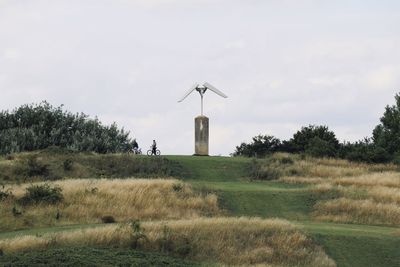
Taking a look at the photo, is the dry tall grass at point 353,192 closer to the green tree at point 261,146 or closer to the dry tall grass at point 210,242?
the dry tall grass at point 210,242

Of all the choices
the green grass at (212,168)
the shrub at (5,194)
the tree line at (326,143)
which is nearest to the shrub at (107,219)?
the shrub at (5,194)

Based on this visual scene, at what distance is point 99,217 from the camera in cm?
3350

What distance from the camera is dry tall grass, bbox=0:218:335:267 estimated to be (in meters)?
26.0

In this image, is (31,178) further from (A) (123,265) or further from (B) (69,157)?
(A) (123,265)

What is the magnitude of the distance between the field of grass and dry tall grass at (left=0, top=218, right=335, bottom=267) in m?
0.06

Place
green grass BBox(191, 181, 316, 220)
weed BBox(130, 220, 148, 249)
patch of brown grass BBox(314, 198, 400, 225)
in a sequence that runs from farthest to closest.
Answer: green grass BBox(191, 181, 316, 220), patch of brown grass BBox(314, 198, 400, 225), weed BBox(130, 220, 148, 249)

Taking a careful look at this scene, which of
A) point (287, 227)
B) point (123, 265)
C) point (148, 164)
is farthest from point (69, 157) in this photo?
point (123, 265)

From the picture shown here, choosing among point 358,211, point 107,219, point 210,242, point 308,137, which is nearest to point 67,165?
point 107,219

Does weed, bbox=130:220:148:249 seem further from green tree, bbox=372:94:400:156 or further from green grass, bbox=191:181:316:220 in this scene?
green tree, bbox=372:94:400:156

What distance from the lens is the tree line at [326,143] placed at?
64250mm

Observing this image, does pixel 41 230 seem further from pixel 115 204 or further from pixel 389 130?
pixel 389 130

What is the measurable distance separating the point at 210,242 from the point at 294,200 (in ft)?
40.5

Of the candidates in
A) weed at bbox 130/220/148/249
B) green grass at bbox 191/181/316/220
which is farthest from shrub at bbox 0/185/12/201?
weed at bbox 130/220/148/249

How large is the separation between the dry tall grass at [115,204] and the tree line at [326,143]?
25.6 metres
